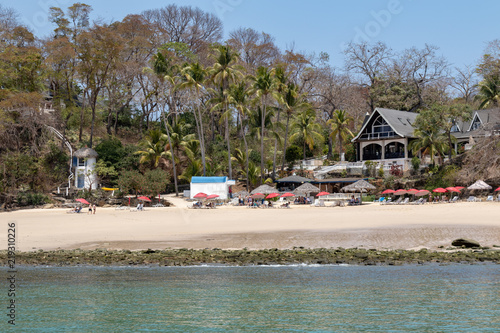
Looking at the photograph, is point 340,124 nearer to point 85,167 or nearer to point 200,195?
point 200,195

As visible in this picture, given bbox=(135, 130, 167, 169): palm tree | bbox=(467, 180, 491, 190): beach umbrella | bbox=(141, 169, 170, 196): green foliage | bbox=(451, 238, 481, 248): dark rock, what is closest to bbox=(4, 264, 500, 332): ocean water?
bbox=(451, 238, 481, 248): dark rock

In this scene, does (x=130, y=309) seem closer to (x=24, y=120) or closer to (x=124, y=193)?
(x=124, y=193)

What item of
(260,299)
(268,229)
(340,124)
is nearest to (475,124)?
(340,124)

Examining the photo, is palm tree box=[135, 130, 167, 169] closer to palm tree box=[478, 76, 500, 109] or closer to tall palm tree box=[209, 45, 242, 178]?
tall palm tree box=[209, 45, 242, 178]

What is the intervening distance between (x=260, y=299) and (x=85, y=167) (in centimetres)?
3936

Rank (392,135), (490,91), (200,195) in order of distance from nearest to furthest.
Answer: (200,195)
(490,91)
(392,135)

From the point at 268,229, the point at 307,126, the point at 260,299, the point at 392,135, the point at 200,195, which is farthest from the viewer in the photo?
the point at 307,126

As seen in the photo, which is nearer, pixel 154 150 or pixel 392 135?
pixel 154 150

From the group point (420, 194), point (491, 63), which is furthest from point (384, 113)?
point (420, 194)

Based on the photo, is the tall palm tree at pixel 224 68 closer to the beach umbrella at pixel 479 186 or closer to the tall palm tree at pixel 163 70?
the tall palm tree at pixel 163 70

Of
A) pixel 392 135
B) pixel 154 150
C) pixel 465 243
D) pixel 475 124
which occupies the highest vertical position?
pixel 475 124

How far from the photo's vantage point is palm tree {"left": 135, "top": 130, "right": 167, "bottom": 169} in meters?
51.2

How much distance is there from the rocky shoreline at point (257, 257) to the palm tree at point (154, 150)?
3085cm

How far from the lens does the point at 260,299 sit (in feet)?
44.5
